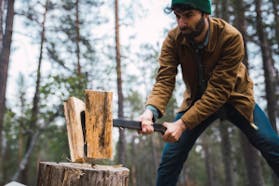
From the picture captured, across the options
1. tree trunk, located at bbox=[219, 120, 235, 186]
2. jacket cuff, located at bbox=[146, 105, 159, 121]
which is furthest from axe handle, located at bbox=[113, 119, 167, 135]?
tree trunk, located at bbox=[219, 120, 235, 186]

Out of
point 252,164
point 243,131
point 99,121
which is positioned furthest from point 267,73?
point 99,121

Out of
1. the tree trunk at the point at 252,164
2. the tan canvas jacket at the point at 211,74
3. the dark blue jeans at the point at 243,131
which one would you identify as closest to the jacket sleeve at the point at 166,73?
the tan canvas jacket at the point at 211,74

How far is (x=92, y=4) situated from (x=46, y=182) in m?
13.2

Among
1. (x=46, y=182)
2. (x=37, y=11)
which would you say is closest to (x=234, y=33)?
(x=46, y=182)

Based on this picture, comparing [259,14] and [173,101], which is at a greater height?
[259,14]

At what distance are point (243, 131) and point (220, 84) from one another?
0.57 m

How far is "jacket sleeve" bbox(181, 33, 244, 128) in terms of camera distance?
2863 millimetres

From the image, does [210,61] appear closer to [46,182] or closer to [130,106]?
[46,182]

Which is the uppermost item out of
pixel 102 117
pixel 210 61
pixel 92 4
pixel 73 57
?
pixel 92 4

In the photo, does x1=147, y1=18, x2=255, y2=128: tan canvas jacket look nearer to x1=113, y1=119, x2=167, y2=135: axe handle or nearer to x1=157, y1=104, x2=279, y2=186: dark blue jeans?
x1=157, y1=104, x2=279, y2=186: dark blue jeans

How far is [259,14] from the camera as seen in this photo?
11.3m

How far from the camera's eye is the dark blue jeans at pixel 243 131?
297 cm

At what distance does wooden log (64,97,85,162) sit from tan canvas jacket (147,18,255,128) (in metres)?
0.64

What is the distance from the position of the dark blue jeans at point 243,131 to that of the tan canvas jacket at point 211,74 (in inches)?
4.0
